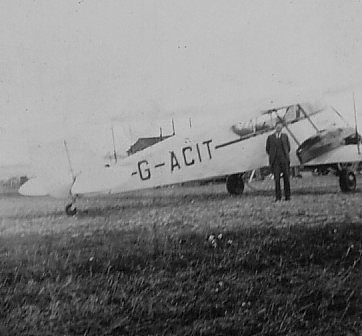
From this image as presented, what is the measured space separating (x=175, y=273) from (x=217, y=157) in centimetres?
Answer: 147

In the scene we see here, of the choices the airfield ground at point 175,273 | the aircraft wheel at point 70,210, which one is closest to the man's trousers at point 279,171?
the airfield ground at point 175,273

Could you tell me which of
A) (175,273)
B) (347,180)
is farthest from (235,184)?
(175,273)

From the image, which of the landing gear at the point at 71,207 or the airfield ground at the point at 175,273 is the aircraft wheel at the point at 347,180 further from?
the landing gear at the point at 71,207

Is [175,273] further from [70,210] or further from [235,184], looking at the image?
[235,184]

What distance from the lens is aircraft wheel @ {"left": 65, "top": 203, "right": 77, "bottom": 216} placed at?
2.52m

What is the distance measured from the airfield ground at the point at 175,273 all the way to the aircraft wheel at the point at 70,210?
5 cm

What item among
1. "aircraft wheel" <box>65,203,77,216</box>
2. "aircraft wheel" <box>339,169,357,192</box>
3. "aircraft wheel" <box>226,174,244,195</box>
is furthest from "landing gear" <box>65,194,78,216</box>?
"aircraft wheel" <box>339,169,357,192</box>

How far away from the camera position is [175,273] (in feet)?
6.97

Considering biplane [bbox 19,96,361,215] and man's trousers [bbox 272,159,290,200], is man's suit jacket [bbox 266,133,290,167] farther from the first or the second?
biplane [bbox 19,96,361,215]


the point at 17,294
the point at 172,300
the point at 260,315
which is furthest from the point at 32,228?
the point at 260,315

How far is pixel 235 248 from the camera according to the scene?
2.23 metres

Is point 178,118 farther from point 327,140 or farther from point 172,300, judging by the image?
point 327,140

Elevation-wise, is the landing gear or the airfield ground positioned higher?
the landing gear

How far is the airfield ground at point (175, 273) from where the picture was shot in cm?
197
